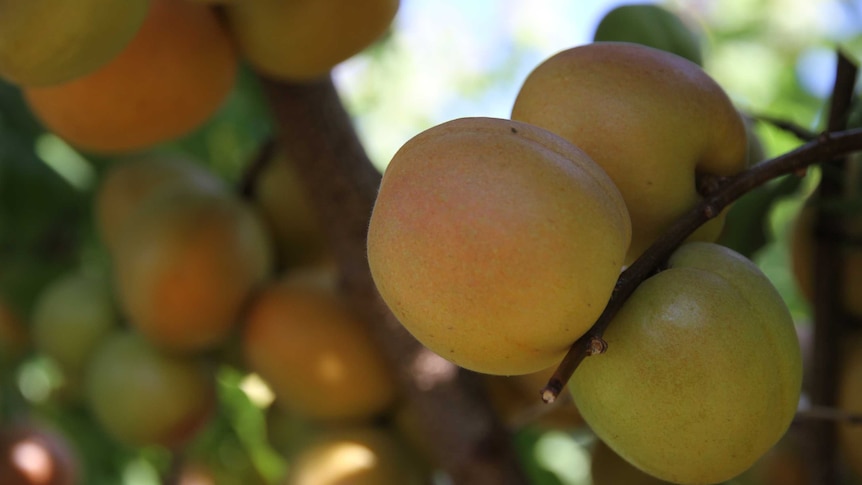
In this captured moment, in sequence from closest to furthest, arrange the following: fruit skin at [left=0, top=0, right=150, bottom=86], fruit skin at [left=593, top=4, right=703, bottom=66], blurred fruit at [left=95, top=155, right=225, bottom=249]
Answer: fruit skin at [left=0, top=0, right=150, bottom=86] < fruit skin at [left=593, top=4, right=703, bottom=66] < blurred fruit at [left=95, top=155, right=225, bottom=249]

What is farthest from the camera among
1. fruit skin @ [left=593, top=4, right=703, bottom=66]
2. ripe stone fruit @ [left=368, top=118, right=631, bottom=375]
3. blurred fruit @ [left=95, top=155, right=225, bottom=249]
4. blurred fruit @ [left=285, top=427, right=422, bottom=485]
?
blurred fruit @ [left=95, top=155, right=225, bottom=249]

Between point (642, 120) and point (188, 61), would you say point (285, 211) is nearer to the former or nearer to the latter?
point (188, 61)

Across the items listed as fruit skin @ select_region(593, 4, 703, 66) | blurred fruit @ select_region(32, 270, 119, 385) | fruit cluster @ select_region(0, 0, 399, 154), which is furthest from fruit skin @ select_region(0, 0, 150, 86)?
blurred fruit @ select_region(32, 270, 119, 385)

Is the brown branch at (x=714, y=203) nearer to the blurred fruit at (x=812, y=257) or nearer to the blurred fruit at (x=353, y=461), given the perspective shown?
the blurred fruit at (x=812, y=257)

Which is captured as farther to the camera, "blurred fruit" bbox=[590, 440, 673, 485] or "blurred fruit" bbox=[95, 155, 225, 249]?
"blurred fruit" bbox=[95, 155, 225, 249]

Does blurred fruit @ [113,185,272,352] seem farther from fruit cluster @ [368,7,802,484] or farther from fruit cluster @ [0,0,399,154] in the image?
fruit cluster @ [368,7,802,484]

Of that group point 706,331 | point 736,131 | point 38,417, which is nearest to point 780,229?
point 736,131

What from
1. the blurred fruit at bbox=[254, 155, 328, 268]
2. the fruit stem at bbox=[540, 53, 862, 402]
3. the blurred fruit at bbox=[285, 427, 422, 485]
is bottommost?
the blurred fruit at bbox=[285, 427, 422, 485]
